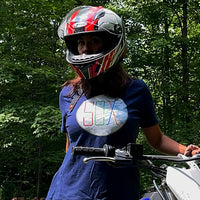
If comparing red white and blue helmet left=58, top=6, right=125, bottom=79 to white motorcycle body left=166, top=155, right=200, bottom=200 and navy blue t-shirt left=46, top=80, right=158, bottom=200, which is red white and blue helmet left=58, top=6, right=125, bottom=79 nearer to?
navy blue t-shirt left=46, top=80, right=158, bottom=200

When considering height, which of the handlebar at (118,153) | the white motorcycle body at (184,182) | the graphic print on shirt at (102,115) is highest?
the graphic print on shirt at (102,115)

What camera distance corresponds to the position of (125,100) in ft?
5.49

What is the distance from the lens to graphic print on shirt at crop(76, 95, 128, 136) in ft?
5.20

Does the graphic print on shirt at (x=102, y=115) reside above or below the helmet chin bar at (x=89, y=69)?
below

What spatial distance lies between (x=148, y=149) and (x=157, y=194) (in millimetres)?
7339

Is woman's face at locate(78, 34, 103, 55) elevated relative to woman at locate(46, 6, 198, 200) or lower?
elevated

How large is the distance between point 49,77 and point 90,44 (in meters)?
4.83

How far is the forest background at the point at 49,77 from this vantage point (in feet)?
20.8

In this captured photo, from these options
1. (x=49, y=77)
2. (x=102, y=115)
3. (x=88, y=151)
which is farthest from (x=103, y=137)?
(x=49, y=77)

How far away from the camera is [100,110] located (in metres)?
1.65

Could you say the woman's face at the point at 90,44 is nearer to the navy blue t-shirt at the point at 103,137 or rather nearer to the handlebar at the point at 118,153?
the navy blue t-shirt at the point at 103,137

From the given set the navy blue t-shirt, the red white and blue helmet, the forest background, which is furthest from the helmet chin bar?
the forest background

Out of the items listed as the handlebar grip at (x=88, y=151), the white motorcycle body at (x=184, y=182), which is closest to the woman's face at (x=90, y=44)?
the handlebar grip at (x=88, y=151)

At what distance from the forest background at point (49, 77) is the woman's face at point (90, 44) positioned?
14.5ft
